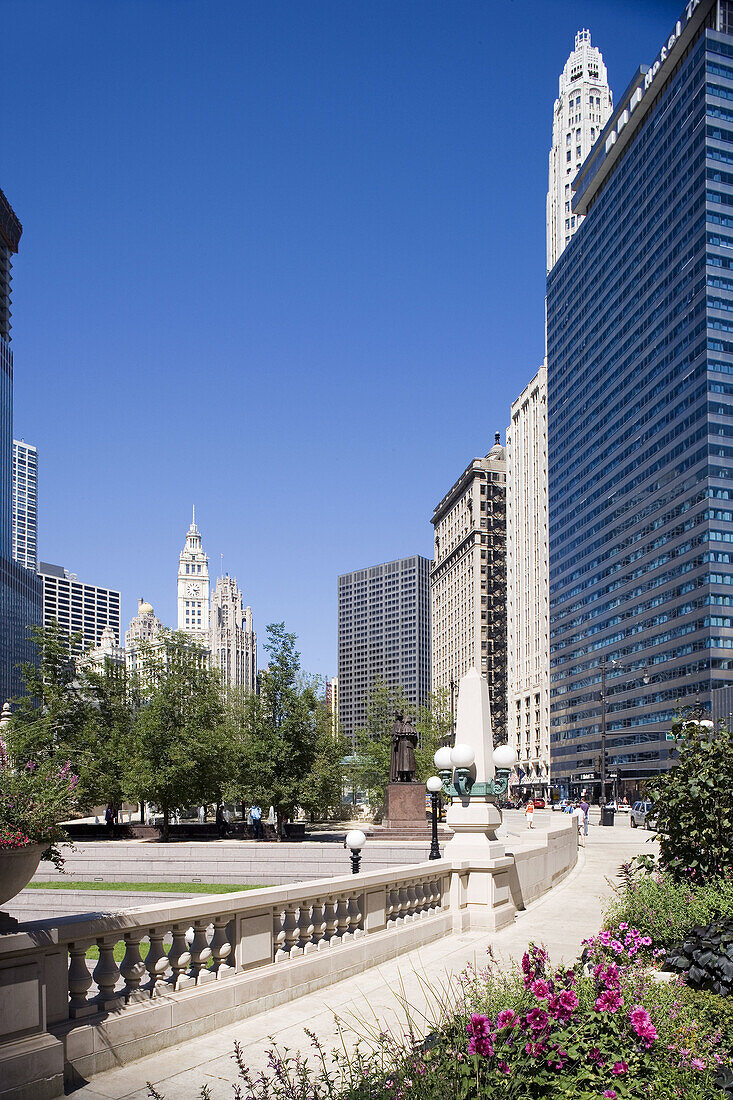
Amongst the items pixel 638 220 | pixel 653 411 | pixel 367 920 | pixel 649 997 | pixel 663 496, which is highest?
pixel 638 220

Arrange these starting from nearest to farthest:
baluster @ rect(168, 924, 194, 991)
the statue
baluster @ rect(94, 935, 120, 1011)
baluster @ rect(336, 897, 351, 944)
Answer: baluster @ rect(94, 935, 120, 1011)
baluster @ rect(168, 924, 194, 991)
baluster @ rect(336, 897, 351, 944)
the statue

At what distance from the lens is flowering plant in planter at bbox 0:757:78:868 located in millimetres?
5887

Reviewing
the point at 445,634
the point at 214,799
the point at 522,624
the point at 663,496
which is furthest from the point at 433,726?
the point at 445,634

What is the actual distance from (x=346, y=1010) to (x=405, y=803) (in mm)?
30886

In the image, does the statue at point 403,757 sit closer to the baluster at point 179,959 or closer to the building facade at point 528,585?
the baluster at point 179,959

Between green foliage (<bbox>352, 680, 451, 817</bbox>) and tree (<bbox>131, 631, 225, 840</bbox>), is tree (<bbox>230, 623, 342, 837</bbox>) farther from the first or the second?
green foliage (<bbox>352, 680, 451, 817</bbox>)

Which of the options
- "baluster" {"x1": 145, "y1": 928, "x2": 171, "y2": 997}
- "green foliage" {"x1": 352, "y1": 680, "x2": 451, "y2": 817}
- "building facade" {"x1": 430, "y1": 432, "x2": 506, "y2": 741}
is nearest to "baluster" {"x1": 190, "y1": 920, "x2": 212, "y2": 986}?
"baluster" {"x1": 145, "y1": 928, "x2": 171, "y2": 997}

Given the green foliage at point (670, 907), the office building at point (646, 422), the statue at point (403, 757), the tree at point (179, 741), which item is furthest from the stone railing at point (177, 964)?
the office building at point (646, 422)

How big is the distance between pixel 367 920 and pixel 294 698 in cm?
3183

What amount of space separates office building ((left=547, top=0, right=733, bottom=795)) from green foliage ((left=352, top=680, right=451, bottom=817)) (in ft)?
69.6

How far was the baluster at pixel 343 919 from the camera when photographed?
10766 mm

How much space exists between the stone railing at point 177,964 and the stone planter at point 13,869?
24cm

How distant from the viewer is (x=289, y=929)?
31.5 ft

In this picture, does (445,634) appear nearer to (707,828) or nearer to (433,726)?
(433,726)
